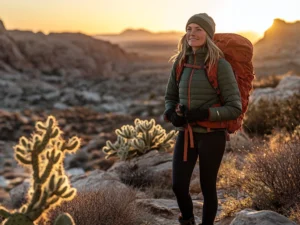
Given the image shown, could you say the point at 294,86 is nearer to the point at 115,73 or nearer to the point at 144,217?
the point at 144,217

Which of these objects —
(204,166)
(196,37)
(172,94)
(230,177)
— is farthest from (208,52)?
(230,177)

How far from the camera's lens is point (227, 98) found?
3.74 meters

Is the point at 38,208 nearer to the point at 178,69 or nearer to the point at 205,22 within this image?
the point at 178,69

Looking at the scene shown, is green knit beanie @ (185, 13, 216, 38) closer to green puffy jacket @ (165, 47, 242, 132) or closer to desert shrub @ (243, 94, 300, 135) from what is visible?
green puffy jacket @ (165, 47, 242, 132)

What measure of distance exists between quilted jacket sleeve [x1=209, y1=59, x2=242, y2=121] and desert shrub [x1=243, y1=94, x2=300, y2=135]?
5.48 metres

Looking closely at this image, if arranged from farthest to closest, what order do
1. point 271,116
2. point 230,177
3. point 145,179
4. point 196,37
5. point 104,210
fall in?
1. point 271,116
2. point 145,179
3. point 230,177
4. point 104,210
5. point 196,37

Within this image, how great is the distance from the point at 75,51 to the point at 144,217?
255ft

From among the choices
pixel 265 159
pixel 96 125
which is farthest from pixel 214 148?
pixel 96 125

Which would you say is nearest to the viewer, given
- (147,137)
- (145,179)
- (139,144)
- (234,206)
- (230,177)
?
(234,206)

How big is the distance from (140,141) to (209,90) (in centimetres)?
451

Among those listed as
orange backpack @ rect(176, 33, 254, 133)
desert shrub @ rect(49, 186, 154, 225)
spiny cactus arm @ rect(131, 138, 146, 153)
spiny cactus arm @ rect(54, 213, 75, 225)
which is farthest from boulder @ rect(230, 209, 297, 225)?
spiny cactus arm @ rect(131, 138, 146, 153)

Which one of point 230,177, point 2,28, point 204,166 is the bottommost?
point 2,28

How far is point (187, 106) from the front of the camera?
12.9ft

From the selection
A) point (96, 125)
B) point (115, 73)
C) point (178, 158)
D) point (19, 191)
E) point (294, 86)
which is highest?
point (178, 158)
